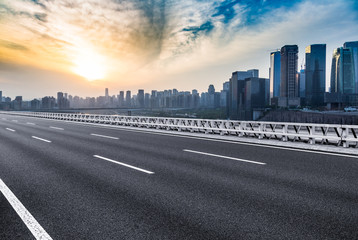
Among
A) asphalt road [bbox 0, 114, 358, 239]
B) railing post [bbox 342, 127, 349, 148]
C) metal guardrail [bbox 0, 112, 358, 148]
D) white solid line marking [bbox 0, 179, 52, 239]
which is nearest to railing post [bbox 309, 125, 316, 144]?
metal guardrail [bbox 0, 112, 358, 148]

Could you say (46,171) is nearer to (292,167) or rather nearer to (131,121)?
(292,167)

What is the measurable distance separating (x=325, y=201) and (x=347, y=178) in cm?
215

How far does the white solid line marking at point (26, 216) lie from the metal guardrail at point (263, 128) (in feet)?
39.0

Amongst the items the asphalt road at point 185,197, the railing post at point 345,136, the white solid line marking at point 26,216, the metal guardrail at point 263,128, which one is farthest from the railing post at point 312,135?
the white solid line marking at point 26,216

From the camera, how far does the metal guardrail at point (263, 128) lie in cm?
1097

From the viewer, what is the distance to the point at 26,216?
420 cm

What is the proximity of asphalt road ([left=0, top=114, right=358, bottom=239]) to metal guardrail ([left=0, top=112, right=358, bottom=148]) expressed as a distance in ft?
8.42

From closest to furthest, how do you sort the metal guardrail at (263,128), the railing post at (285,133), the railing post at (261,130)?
the metal guardrail at (263,128) < the railing post at (285,133) < the railing post at (261,130)

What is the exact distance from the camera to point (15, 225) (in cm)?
389

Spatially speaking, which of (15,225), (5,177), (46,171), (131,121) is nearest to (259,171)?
(15,225)

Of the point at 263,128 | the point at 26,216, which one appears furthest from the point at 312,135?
the point at 26,216

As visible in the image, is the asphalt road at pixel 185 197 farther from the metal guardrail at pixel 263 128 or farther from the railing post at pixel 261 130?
the railing post at pixel 261 130

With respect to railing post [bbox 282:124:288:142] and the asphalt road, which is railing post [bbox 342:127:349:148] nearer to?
the asphalt road

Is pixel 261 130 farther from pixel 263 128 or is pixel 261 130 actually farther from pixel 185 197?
pixel 185 197
